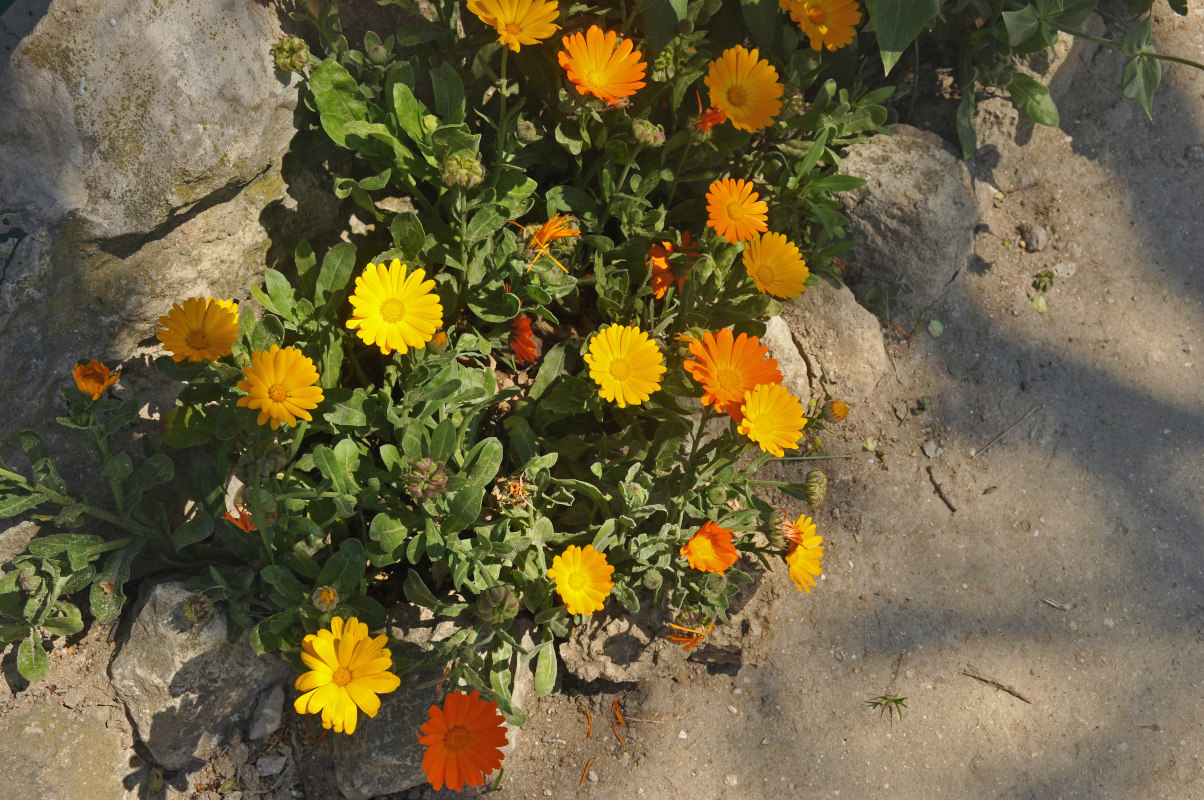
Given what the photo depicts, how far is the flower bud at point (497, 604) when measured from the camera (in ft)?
6.86

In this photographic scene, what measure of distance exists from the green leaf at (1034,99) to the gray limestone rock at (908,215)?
32 cm

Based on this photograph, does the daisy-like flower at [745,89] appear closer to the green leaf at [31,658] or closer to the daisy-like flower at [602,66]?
the daisy-like flower at [602,66]

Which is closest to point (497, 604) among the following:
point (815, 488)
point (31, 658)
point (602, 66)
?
point (815, 488)

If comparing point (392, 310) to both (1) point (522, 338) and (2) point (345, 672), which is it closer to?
(1) point (522, 338)

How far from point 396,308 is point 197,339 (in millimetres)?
463

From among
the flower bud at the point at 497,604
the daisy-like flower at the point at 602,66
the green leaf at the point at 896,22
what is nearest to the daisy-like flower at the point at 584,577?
the flower bud at the point at 497,604

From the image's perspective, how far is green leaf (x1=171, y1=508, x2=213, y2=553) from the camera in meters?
2.18

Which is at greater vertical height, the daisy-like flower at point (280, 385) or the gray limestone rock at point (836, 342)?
the daisy-like flower at point (280, 385)

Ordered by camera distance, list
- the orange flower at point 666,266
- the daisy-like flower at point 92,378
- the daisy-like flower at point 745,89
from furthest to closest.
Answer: the orange flower at point 666,266, the daisy-like flower at point 745,89, the daisy-like flower at point 92,378

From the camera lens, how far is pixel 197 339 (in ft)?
6.57

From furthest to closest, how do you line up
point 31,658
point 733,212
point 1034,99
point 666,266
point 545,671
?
point 1034,99
point 666,266
point 733,212
point 545,671
point 31,658

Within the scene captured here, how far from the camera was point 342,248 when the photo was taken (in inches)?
95.2

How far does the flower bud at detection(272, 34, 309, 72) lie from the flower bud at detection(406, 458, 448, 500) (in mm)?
1115

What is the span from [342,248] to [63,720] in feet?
4.92
